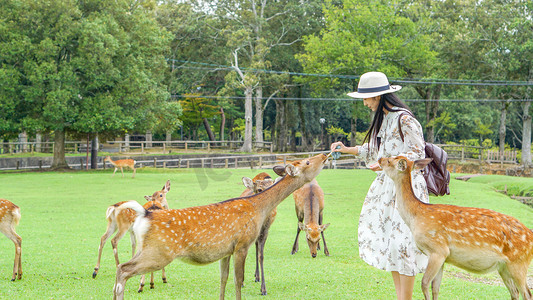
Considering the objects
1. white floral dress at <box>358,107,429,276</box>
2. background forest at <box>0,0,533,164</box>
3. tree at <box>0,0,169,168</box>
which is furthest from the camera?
background forest at <box>0,0,533,164</box>

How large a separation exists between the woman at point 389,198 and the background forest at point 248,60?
70.7ft

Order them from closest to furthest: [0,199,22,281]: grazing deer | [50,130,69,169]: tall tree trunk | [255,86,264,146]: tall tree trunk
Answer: [0,199,22,281]: grazing deer < [50,130,69,169]: tall tree trunk < [255,86,264,146]: tall tree trunk

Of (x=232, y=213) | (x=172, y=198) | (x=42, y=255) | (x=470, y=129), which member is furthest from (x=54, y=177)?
(x=470, y=129)

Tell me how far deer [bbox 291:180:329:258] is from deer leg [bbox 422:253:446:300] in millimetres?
4015

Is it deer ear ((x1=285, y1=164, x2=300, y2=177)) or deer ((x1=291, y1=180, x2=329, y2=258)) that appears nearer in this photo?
deer ear ((x1=285, y1=164, x2=300, y2=177))

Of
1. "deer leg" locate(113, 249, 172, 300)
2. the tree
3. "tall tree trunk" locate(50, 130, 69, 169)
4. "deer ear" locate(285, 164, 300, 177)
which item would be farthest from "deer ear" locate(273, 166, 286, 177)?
"tall tree trunk" locate(50, 130, 69, 169)

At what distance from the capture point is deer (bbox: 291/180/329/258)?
825 cm

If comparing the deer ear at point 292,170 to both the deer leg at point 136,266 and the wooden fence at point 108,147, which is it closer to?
the deer leg at point 136,266

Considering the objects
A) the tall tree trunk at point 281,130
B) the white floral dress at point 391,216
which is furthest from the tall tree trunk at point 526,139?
the white floral dress at point 391,216

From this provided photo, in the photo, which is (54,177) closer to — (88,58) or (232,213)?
(88,58)

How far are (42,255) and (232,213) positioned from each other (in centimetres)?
444

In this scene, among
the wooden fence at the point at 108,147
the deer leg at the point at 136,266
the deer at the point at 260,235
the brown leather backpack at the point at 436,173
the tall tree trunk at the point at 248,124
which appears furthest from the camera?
the tall tree trunk at the point at 248,124

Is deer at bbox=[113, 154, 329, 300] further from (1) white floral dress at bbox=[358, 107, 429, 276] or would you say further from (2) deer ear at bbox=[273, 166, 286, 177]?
(1) white floral dress at bbox=[358, 107, 429, 276]

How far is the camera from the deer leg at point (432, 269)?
13.7 feet
